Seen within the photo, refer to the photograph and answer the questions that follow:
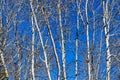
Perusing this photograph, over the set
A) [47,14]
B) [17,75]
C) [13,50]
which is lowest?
[17,75]

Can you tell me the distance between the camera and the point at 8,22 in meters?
13.3

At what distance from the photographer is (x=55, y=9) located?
33.2 ft

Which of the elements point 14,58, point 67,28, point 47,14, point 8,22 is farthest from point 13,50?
point 47,14

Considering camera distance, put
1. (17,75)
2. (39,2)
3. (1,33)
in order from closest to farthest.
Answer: (39,2) → (1,33) → (17,75)

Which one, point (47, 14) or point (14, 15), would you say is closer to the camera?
point (47, 14)

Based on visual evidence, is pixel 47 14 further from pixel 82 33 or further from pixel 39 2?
pixel 82 33

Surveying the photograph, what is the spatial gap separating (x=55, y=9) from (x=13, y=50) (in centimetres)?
486

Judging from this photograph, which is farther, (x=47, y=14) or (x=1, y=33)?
(x=1, y=33)

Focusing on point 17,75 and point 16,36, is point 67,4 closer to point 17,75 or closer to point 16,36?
point 16,36

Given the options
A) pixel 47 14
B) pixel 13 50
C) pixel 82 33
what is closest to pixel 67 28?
pixel 82 33

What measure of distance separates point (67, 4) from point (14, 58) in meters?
5.28

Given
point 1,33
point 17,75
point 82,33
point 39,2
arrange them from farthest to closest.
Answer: point 17,75 < point 1,33 < point 82,33 < point 39,2

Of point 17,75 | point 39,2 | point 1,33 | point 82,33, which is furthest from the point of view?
point 17,75

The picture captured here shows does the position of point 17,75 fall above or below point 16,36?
below
